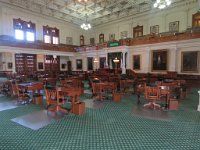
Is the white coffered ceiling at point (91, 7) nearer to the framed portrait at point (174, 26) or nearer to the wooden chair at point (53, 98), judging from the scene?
the framed portrait at point (174, 26)

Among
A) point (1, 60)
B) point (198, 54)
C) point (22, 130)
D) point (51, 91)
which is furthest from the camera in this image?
point (1, 60)

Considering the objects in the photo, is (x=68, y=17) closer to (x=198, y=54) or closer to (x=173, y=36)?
(x=173, y=36)

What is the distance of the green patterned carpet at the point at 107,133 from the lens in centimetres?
277

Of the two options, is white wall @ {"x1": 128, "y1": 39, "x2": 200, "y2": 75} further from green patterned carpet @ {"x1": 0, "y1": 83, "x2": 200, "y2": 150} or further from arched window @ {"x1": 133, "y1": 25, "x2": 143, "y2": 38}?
green patterned carpet @ {"x1": 0, "y1": 83, "x2": 200, "y2": 150}

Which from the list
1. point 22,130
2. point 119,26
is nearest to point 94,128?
point 22,130

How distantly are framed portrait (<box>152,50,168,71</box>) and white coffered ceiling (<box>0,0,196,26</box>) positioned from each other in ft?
17.4

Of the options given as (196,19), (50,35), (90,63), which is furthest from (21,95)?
(196,19)

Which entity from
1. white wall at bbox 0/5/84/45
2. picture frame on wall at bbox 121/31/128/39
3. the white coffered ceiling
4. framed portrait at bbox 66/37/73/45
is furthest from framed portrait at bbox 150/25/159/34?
framed portrait at bbox 66/37/73/45

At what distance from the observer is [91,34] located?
2159 cm

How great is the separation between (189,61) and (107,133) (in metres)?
10.3

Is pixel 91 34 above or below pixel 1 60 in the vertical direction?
above

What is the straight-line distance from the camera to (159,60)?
39.5ft

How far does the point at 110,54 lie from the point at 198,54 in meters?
→ 7.82

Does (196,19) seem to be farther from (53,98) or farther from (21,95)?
(21,95)
